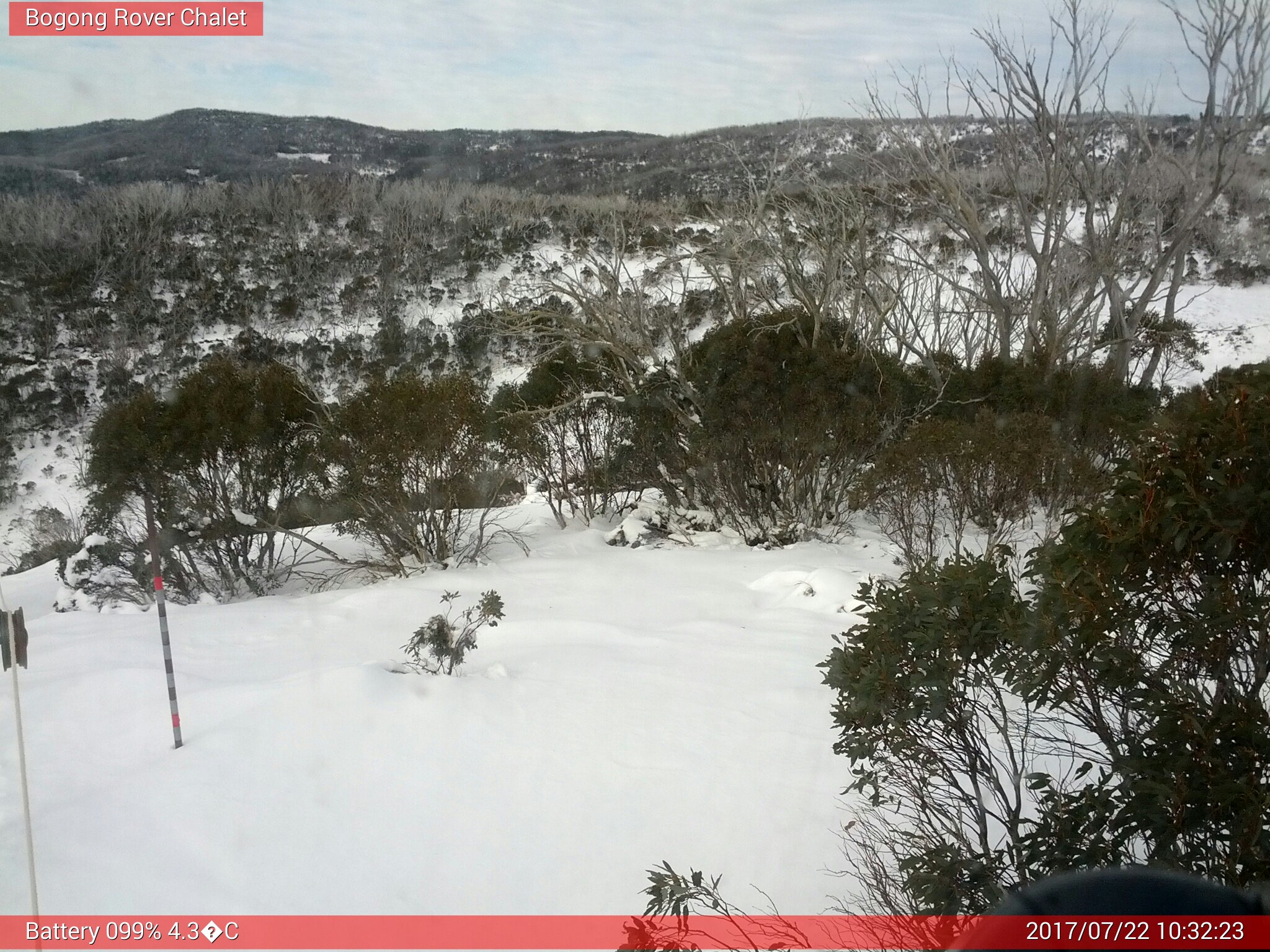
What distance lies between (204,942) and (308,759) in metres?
1.03

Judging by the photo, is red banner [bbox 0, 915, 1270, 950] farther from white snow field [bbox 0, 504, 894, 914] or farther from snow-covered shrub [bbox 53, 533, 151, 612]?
snow-covered shrub [bbox 53, 533, 151, 612]

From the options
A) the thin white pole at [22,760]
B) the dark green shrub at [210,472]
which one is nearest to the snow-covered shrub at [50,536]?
the dark green shrub at [210,472]

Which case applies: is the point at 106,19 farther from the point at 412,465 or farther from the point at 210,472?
the point at 210,472

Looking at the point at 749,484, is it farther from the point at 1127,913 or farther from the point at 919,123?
the point at 1127,913

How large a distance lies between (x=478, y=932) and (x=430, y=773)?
96 cm

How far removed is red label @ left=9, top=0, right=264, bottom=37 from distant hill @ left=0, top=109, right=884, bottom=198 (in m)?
0.78

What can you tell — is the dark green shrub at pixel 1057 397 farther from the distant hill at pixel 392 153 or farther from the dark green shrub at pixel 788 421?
the distant hill at pixel 392 153

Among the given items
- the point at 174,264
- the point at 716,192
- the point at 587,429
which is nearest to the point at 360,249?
the point at 174,264

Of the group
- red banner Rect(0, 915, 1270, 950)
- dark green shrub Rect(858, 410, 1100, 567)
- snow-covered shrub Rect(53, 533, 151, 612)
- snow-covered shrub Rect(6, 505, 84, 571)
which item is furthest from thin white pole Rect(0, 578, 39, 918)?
snow-covered shrub Rect(53, 533, 151, 612)

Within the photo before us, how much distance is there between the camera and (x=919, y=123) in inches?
473

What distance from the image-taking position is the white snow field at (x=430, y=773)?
8.49 ft

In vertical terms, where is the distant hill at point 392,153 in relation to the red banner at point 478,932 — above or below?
above

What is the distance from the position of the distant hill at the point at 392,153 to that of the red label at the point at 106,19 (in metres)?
0.78

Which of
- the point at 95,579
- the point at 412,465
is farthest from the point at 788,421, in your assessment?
the point at 95,579
